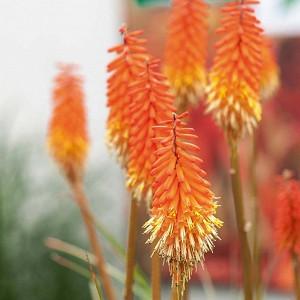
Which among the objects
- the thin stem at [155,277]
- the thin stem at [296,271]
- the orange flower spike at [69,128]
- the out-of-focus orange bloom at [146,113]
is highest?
the out-of-focus orange bloom at [146,113]

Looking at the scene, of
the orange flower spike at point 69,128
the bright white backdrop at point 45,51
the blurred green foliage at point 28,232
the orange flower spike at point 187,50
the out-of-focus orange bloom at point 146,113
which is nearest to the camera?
the out-of-focus orange bloom at point 146,113

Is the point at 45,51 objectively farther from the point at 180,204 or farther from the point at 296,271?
the point at 180,204

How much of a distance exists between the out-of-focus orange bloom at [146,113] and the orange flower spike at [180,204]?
11cm

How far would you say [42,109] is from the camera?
8.50 feet

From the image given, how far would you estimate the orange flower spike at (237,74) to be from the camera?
911mm

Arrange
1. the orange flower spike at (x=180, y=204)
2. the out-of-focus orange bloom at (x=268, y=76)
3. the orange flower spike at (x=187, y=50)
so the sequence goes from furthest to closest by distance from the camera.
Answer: the out-of-focus orange bloom at (x=268, y=76)
the orange flower spike at (x=187, y=50)
the orange flower spike at (x=180, y=204)

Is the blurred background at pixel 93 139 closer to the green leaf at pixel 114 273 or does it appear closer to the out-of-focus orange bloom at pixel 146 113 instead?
the green leaf at pixel 114 273

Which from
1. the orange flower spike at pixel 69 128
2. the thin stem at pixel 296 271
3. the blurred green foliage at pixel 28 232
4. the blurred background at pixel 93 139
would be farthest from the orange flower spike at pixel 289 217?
the blurred green foliage at pixel 28 232

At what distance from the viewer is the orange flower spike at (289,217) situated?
99 cm

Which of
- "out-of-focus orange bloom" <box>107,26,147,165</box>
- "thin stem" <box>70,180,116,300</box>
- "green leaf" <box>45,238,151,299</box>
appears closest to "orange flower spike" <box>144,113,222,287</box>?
"green leaf" <box>45,238,151,299</box>

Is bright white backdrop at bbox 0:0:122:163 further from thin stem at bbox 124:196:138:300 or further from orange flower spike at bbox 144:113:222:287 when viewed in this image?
orange flower spike at bbox 144:113:222:287

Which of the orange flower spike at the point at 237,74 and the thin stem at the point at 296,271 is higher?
the orange flower spike at the point at 237,74

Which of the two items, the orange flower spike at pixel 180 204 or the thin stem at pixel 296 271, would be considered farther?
the thin stem at pixel 296 271

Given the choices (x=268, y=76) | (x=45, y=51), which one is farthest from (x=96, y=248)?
(x=45, y=51)
